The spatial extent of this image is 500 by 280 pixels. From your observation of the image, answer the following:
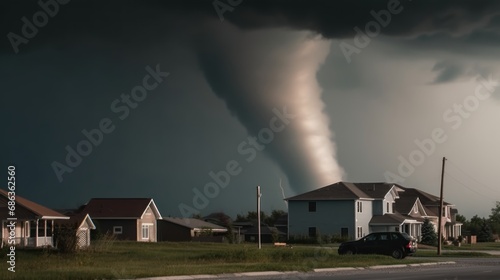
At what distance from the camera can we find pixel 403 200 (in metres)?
116

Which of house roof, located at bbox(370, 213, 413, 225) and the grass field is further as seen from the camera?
house roof, located at bbox(370, 213, 413, 225)

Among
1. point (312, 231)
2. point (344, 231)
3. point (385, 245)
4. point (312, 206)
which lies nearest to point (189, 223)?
point (312, 206)

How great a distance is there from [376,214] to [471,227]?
143 feet

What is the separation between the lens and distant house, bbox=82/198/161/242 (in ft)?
315

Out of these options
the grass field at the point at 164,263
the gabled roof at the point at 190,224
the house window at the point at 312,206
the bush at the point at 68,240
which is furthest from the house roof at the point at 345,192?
the bush at the point at 68,240

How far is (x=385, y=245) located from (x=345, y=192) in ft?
154

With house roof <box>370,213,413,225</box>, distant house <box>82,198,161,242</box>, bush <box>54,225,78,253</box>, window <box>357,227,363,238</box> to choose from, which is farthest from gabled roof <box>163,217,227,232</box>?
bush <box>54,225,78,253</box>

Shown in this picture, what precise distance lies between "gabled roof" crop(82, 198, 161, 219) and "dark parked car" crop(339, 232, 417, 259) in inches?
1682

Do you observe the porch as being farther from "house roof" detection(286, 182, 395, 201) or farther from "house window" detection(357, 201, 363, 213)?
"house window" detection(357, 201, 363, 213)

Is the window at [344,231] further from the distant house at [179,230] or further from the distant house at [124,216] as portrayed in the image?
the distant house at [124,216]

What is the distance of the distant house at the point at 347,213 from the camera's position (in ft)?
335

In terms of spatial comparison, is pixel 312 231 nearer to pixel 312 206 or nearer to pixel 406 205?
pixel 312 206

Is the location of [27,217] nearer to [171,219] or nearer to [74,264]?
[74,264]

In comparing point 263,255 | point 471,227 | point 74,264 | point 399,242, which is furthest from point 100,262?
point 471,227
